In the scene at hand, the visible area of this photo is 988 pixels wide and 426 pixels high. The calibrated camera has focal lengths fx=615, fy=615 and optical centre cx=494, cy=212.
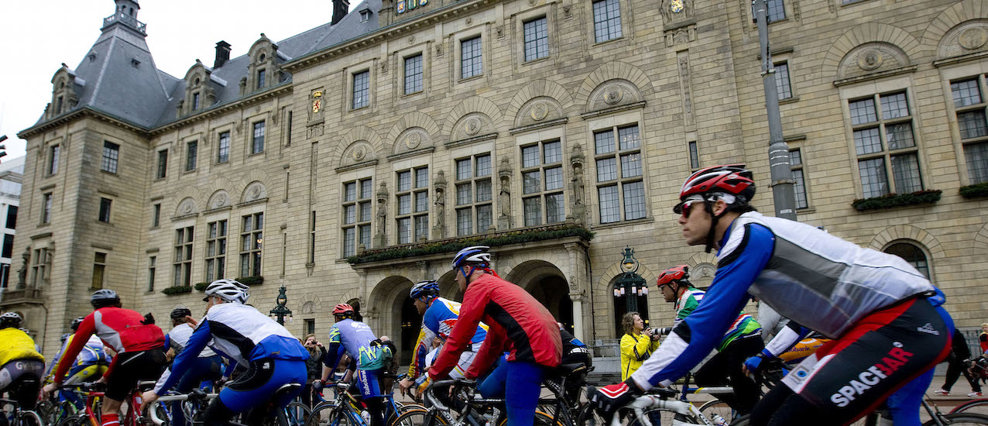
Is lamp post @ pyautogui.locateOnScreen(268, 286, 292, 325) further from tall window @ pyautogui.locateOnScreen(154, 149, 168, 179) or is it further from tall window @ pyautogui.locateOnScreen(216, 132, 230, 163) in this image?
tall window @ pyautogui.locateOnScreen(154, 149, 168, 179)

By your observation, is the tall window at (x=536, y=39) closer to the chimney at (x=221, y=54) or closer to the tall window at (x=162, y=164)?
the tall window at (x=162, y=164)

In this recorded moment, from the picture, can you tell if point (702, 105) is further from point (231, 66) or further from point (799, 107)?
point (231, 66)

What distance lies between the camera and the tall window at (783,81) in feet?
65.7

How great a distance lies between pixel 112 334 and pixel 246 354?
325cm

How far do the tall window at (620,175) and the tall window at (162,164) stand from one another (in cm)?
2687

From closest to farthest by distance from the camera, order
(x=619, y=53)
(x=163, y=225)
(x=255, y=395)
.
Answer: (x=255, y=395), (x=619, y=53), (x=163, y=225)

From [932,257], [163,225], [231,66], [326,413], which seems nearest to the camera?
[326,413]

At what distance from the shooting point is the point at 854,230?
1842cm

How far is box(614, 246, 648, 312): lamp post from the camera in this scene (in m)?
19.3

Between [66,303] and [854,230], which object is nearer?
[854,230]

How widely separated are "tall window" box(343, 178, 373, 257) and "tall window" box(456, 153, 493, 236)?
4395 millimetres

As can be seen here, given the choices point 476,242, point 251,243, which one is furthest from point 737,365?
point 251,243

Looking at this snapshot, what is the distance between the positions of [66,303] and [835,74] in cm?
3645

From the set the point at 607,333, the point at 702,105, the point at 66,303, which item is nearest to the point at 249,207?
the point at 66,303
